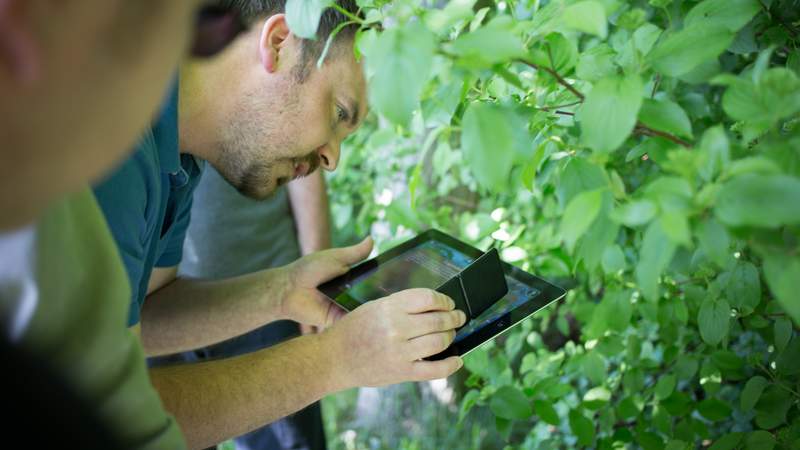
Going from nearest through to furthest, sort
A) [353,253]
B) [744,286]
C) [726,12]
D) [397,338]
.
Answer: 1. [726,12]
2. [744,286]
3. [397,338]
4. [353,253]

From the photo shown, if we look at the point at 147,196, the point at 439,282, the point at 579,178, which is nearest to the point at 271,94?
the point at 147,196

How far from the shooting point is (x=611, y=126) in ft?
2.49

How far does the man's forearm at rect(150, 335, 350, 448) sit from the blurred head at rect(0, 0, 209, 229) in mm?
788

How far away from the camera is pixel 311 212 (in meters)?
2.16

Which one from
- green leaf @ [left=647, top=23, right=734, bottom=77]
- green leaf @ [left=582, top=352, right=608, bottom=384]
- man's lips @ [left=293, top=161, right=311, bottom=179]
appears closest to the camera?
green leaf @ [left=647, top=23, right=734, bottom=77]

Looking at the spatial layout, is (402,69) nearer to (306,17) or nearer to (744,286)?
(306,17)

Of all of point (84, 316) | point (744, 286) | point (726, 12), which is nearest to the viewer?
point (84, 316)

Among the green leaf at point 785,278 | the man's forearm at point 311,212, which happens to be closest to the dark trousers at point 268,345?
the man's forearm at point 311,212

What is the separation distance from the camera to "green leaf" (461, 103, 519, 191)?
0.73 m

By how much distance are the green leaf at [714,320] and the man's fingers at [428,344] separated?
1.22ft

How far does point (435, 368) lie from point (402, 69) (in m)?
0.58

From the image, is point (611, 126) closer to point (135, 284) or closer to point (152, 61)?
point (152, 61)

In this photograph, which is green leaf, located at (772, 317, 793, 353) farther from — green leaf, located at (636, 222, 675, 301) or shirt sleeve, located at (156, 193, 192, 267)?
shirt sleeve, located at (156, 193, 192, 267)

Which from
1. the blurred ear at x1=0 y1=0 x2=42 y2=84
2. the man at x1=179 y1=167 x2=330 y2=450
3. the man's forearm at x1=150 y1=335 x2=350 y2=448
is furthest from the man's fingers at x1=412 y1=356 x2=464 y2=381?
the man at x1=179 y1=167 x2=330 y2=450
